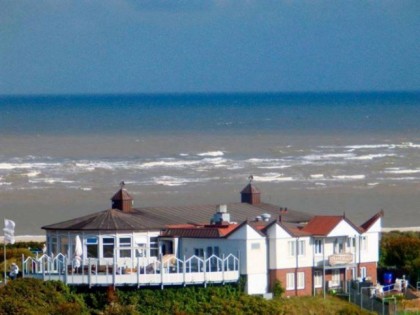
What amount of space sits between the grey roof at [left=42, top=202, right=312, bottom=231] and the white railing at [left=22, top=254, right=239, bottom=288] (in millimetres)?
1102

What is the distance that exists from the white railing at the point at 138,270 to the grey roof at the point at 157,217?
1.10 meters

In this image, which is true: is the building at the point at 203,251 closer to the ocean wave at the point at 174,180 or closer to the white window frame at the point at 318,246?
the white window frame at the point at 318,246

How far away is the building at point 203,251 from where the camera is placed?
45.2 meters

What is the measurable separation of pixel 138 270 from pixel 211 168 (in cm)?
6525

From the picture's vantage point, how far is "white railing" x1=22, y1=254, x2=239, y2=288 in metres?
44.5

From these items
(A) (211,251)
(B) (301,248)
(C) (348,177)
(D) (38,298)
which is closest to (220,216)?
(A) (211,251)

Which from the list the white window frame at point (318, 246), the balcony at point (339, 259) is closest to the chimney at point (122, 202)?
the white window frame at point (318, 246)

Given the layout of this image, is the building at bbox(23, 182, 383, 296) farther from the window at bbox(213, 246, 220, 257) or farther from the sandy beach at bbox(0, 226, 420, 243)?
the sandy beach at bbox(0, 226, 420, 243)

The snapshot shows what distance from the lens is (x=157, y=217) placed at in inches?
1923

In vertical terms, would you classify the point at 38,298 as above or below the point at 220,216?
below

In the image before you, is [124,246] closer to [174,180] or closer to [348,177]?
[174,180]

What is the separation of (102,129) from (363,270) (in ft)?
440

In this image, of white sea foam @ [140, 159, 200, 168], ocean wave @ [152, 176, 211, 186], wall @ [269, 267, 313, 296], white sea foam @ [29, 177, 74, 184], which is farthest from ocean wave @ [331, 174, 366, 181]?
wall @ [269, 267, 313, 296]

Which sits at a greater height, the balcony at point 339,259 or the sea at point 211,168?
the sea at point 211,168
